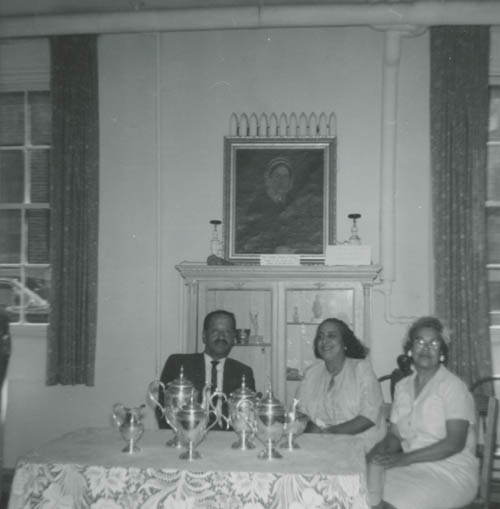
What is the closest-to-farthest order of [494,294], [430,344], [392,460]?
[392,460], [430,344], [494,294]

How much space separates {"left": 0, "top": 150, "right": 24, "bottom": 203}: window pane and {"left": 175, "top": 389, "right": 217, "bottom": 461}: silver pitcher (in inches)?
144

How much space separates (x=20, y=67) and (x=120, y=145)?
3.66 ft

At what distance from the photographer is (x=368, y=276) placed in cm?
470

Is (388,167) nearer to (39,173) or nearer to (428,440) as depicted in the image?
(428,440)

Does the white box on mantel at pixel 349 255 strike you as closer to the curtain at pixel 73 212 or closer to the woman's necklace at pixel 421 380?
the woman's necklace at pixel 421 380

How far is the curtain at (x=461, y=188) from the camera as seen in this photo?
4.73 metres

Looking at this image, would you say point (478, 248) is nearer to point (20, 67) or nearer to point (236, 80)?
point (236, 80)

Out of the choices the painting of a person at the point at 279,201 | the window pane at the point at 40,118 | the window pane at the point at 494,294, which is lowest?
the window pane at the point at 494,294

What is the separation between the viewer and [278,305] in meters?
4.78

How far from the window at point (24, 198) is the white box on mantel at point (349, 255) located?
2.42 m

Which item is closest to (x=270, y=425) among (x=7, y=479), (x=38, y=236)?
(x=7, y=479)

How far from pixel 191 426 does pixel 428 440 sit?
1.25 m

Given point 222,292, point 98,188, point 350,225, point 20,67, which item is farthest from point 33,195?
point 350,225

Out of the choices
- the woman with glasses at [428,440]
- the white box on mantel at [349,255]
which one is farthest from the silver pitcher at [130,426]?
the white box on mantel at [349,255]
